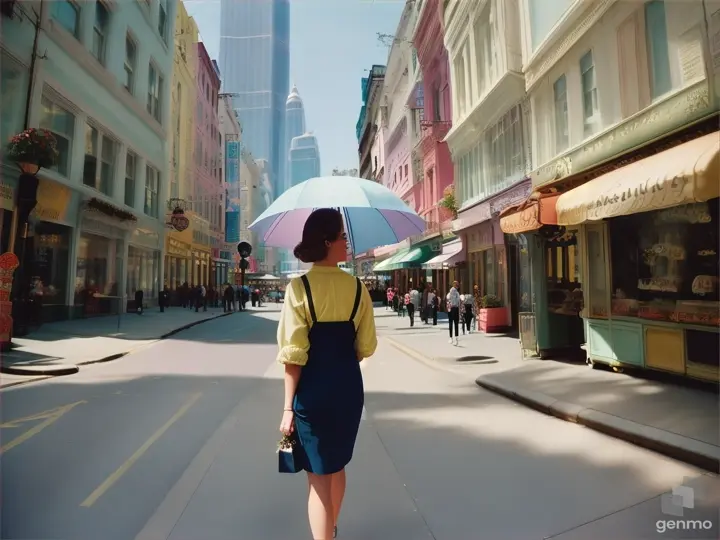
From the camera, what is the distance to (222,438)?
17.0 ft

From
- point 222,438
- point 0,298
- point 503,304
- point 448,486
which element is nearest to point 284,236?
point 222,438

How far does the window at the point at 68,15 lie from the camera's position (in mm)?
15987

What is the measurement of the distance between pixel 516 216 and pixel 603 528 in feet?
24.1

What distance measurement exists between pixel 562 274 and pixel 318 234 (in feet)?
31.2

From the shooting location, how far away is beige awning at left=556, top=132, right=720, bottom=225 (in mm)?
5078

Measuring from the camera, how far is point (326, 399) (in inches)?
98.5

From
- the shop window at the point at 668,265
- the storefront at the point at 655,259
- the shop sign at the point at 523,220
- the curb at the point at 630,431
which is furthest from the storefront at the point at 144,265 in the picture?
the curb at the point at 630,431

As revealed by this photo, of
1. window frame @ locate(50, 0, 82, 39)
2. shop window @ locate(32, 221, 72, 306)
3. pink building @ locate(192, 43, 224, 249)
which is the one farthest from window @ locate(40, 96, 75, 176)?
pink building @ locate(192, 43, 224, 249)

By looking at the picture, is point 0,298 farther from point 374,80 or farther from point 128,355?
point 374,80

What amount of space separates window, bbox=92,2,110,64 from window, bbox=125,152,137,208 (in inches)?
203

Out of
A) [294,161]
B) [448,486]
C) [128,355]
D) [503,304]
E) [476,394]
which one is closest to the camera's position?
[448,486]

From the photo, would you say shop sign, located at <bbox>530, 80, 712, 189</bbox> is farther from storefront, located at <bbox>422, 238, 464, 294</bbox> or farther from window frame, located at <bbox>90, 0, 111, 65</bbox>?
window frame, located at <bbox>90, 0, 111, 65</bbox>

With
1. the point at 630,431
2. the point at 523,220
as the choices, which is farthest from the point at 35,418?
the point at 523,220

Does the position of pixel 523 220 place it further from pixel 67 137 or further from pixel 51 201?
pixel 67 137
